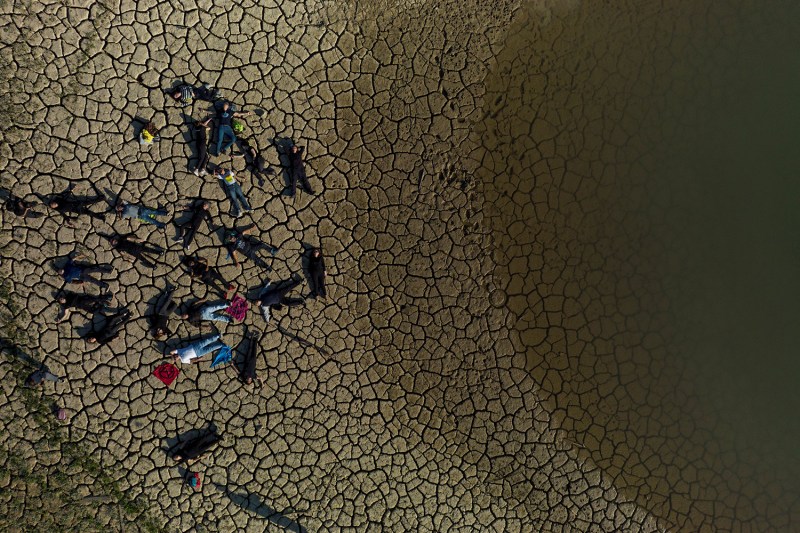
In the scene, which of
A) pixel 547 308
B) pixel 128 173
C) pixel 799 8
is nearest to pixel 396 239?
pixel 547 308

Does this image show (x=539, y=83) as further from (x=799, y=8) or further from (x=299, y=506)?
(x=299, y=506)

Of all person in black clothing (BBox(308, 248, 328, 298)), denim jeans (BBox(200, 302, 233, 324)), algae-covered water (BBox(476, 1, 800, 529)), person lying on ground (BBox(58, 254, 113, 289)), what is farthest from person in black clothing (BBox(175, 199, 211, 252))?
algae-covered water (BBox(476, 1, 800, 529))

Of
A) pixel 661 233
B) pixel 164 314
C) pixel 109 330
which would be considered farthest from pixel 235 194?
pixel 661 233

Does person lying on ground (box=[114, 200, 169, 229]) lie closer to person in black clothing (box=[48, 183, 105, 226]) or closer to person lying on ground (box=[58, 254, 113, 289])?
person in black clothing (box=[48, 183, 105, 226])

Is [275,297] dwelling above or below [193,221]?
below

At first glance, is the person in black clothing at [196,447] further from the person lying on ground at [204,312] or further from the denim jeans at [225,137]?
the denim jeans at [225,137]

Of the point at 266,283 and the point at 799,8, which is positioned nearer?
the point at 266,283

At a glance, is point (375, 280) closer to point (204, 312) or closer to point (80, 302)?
point (204, 312)
